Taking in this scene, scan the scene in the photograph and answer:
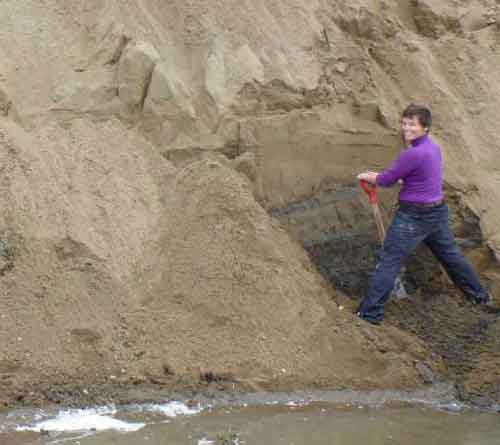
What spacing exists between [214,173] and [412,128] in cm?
136

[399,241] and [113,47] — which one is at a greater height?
[113,47]

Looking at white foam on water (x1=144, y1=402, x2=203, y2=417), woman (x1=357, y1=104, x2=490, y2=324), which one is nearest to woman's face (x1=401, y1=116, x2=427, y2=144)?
woman (x1=357, y1=104, x2=490, y2=324)

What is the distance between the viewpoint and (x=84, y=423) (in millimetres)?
5059

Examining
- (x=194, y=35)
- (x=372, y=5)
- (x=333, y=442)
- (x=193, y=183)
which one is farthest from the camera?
(x=372, y=5)

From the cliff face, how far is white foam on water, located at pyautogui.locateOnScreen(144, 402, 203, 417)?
170mm

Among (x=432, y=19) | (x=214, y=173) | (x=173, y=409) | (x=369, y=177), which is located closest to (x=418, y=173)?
(x=369, y=177)

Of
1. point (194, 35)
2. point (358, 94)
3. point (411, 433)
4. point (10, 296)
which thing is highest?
point (194, 35)

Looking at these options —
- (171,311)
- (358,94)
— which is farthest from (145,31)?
(171,311)

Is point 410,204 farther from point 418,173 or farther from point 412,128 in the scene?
point 412,128

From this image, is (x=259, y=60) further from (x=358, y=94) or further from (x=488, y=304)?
(x=488, y=304)

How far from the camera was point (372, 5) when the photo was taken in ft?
24.5

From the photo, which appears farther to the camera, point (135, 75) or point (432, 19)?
point (432, 19)

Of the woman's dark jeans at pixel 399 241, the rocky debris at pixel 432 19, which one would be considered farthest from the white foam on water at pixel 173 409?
the rocky debris at pixel 432 19

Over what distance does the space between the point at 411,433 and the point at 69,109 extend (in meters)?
3.11
